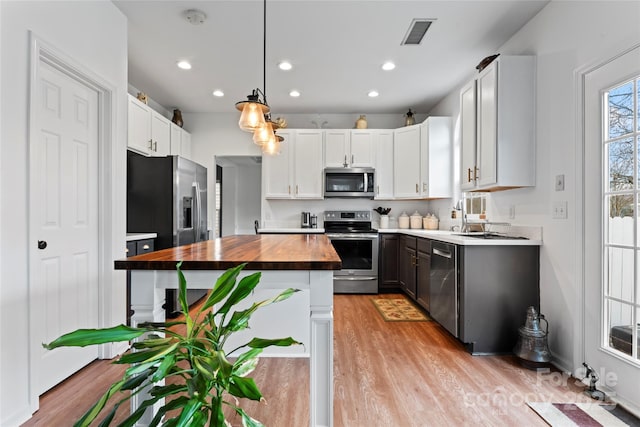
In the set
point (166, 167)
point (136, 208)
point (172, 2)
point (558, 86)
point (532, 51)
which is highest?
point (172, 2)

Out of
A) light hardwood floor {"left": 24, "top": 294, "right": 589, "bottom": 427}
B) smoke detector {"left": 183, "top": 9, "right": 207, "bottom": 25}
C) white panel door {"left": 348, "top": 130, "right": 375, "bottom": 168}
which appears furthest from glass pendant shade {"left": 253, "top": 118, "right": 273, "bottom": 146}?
white panel door {"left": 348, "top": 130, "right": 375, "bottom": 168}

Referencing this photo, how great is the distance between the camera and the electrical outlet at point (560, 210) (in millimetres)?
2320

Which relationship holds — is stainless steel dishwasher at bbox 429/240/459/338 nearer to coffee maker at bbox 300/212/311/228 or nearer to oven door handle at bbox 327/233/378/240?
oven door handle at bbox 327/233/378/240

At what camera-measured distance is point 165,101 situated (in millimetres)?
4676

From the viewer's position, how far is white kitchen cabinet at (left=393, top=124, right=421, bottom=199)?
15.4 feet

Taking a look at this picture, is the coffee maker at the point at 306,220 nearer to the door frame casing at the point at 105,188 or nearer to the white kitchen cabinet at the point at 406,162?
the white kitchen cabinet at the point at 406,162

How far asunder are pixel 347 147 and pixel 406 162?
0.88 metres

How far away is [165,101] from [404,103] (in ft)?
11.0

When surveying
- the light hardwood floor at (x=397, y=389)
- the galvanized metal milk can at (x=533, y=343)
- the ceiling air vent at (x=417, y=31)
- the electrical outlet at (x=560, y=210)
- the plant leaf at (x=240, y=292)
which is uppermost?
the ceiling air vent at (x=417, y=31)

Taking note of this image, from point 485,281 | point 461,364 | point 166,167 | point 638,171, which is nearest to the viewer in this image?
point 638,171

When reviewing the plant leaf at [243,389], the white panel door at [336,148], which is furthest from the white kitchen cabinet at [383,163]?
the plant leaf at [243,389]

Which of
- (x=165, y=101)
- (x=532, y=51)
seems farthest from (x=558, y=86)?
(x=165, y=101)

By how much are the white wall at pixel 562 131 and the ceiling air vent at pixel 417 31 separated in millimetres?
815

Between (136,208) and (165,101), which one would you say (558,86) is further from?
(165,101)
